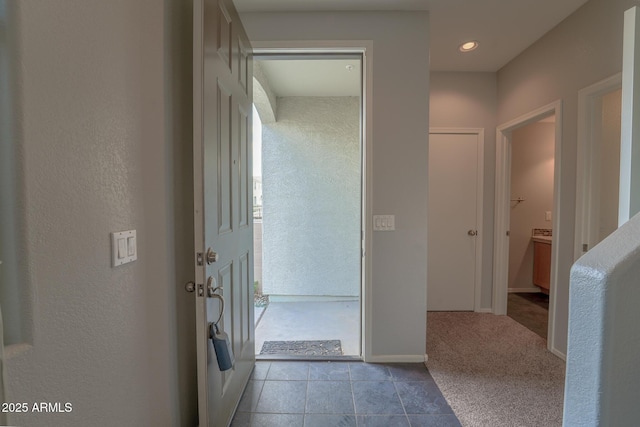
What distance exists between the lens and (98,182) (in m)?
0.84

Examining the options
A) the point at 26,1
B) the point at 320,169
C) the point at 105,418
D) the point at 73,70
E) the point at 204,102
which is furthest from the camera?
the point at 320,169

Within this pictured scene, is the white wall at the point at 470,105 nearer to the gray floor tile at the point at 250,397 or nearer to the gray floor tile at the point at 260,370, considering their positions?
the gray floor tile at the point at 260,370

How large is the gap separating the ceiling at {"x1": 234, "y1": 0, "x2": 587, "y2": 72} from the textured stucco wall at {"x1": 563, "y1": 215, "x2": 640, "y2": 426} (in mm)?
2054

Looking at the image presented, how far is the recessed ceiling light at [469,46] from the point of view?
97.5 inches

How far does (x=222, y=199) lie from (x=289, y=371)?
139 centimetres

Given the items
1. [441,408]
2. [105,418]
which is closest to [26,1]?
[105,418]

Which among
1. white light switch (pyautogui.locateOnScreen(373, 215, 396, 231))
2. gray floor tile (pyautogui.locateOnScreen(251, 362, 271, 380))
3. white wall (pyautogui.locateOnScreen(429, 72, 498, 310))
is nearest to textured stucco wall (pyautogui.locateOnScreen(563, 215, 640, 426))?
white light switch (pyautogui.locateOnScreen(373, 215, 396, 231))

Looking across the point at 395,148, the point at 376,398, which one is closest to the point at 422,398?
the point at 376,398

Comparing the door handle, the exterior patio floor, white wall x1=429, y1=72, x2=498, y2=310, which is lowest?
the exterior patio floor

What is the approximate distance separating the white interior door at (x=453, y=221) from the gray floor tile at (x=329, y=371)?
5.04 ft

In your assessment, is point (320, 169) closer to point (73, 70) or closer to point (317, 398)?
point (317, 398)

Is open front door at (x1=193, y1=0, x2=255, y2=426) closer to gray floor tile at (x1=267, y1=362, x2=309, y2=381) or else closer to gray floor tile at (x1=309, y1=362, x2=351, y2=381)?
gray floor tile at (x1=267, y1=362, x2=309, y2=381)

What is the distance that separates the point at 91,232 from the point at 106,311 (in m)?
0.25

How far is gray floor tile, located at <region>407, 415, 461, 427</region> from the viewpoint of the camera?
1538 mm
